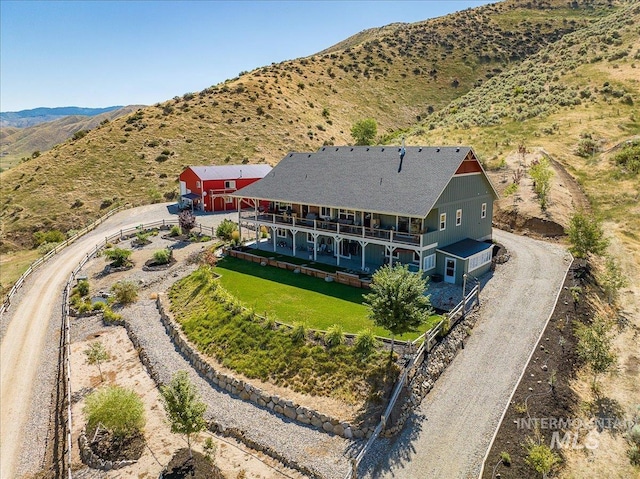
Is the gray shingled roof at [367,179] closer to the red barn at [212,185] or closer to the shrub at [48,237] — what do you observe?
the red barn at [212,185]

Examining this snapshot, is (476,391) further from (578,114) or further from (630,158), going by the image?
(578,114)

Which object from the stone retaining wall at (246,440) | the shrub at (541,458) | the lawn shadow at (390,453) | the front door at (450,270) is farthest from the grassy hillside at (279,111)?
the shrub at (541,458)

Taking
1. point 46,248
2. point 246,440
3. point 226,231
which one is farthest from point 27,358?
point 46,248

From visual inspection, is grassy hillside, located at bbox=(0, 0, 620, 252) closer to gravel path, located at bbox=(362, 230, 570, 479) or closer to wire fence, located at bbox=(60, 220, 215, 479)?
wire fence, located at bbox=(60, 220, 215, 479)

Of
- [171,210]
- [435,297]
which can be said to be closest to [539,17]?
[171,210]

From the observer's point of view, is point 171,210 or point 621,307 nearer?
point 621,307

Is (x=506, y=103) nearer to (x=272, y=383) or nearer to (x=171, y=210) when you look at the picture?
(x=171, y=210)
